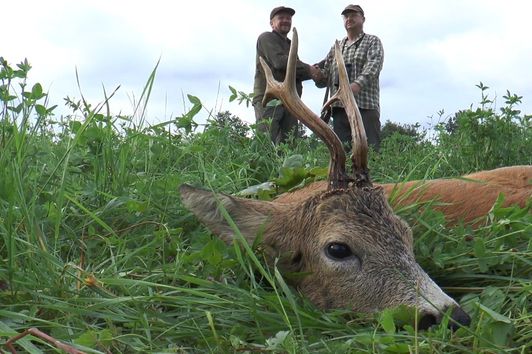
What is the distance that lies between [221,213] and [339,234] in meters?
0.54

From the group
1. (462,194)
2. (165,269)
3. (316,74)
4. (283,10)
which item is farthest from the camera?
(283,10)

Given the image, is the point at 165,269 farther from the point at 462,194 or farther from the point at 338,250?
the point at 462,194

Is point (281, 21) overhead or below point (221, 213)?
overhead

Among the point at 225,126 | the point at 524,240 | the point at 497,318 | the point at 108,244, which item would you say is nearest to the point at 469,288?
the point at 524,240

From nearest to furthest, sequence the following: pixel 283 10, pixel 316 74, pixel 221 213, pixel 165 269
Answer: pixel 165 269 → pixel 221 213 → pixel 316 74 → pixel 283 10

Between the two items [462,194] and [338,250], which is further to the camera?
[462,194]

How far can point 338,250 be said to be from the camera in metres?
3.11

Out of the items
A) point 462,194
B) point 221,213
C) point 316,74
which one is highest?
point 316,74

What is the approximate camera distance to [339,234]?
122 inches

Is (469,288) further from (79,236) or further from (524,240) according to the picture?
(79,236)

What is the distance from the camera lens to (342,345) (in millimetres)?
2430

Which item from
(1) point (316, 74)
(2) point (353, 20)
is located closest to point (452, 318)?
(1) point (316, 74)

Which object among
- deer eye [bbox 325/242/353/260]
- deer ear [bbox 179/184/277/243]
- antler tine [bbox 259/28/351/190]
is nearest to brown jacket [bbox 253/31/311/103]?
antler tine [bbox 259/28/351/190]

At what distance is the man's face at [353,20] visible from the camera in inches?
427
